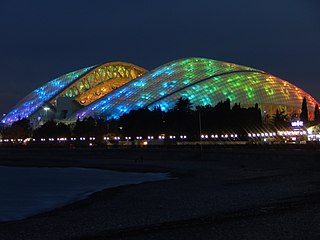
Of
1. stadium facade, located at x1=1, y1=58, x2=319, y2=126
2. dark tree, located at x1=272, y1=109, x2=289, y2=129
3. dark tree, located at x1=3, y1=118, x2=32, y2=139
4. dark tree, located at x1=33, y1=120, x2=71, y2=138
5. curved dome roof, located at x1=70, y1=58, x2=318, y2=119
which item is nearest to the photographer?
dark tree, located at x1=272, y1=109, x2=289, y2=129

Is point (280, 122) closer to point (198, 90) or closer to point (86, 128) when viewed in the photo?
point (198, 90)

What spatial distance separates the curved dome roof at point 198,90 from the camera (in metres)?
110

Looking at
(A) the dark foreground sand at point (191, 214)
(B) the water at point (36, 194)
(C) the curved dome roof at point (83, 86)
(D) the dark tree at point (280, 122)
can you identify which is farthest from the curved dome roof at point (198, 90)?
(A) the dark foreground sand at point (191, 214)

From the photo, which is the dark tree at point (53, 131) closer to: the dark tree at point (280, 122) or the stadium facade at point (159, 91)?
the stadium facade at point (159, 91)

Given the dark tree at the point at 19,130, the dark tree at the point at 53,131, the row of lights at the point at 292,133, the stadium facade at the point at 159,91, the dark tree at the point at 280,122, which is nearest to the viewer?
the row of lights at the point at 292,133

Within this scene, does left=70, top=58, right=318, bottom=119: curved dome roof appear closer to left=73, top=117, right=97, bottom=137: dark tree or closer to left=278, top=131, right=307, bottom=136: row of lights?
left=73, top=117, right=97, bottom=137: dark tree

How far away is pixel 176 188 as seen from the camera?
30.7 metres

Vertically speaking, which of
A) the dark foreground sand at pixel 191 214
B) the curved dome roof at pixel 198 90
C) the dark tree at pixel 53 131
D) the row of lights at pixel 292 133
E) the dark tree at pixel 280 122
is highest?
the curved dome roof at pixel 198 90

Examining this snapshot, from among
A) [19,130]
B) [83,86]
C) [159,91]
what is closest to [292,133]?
[159,91]

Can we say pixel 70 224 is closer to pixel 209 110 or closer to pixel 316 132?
pixel 316 132

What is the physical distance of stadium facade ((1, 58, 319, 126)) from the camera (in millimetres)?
111250

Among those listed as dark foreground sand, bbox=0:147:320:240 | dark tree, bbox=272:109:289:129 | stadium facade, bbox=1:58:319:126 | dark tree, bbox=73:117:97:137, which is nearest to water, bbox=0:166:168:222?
dark foreground sand, bbox=0:147:320:240

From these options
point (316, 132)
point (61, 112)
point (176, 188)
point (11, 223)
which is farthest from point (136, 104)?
point (11, 223)

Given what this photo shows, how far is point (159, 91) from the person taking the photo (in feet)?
371
